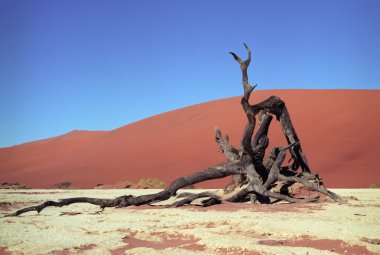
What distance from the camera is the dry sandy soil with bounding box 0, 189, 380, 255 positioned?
4.35 meters

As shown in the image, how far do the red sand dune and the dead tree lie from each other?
12.1 m

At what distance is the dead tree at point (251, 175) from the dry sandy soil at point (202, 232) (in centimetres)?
106

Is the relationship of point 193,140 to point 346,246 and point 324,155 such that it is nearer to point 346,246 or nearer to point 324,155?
point 324,155

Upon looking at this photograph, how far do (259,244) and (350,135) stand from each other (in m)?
27.6

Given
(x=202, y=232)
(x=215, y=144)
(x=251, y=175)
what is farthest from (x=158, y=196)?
(x=215, y=144)

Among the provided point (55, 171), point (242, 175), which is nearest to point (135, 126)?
point (55, 171)

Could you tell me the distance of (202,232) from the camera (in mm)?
5180

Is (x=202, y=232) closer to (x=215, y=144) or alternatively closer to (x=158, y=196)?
(x=158, y=196)

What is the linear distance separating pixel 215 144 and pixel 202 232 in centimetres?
2992

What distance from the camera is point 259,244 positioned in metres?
4.43

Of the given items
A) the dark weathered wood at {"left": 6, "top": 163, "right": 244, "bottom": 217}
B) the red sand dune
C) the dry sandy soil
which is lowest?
the dry sandy soil

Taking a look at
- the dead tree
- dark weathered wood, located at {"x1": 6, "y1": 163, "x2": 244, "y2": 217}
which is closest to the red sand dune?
the dead tree

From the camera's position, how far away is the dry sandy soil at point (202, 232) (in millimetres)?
4348

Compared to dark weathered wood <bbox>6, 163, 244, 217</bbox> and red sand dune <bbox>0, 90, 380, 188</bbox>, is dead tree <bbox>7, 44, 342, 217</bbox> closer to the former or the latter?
dark weathered wood <bbox>6, 163, 244, 217</bbox>
